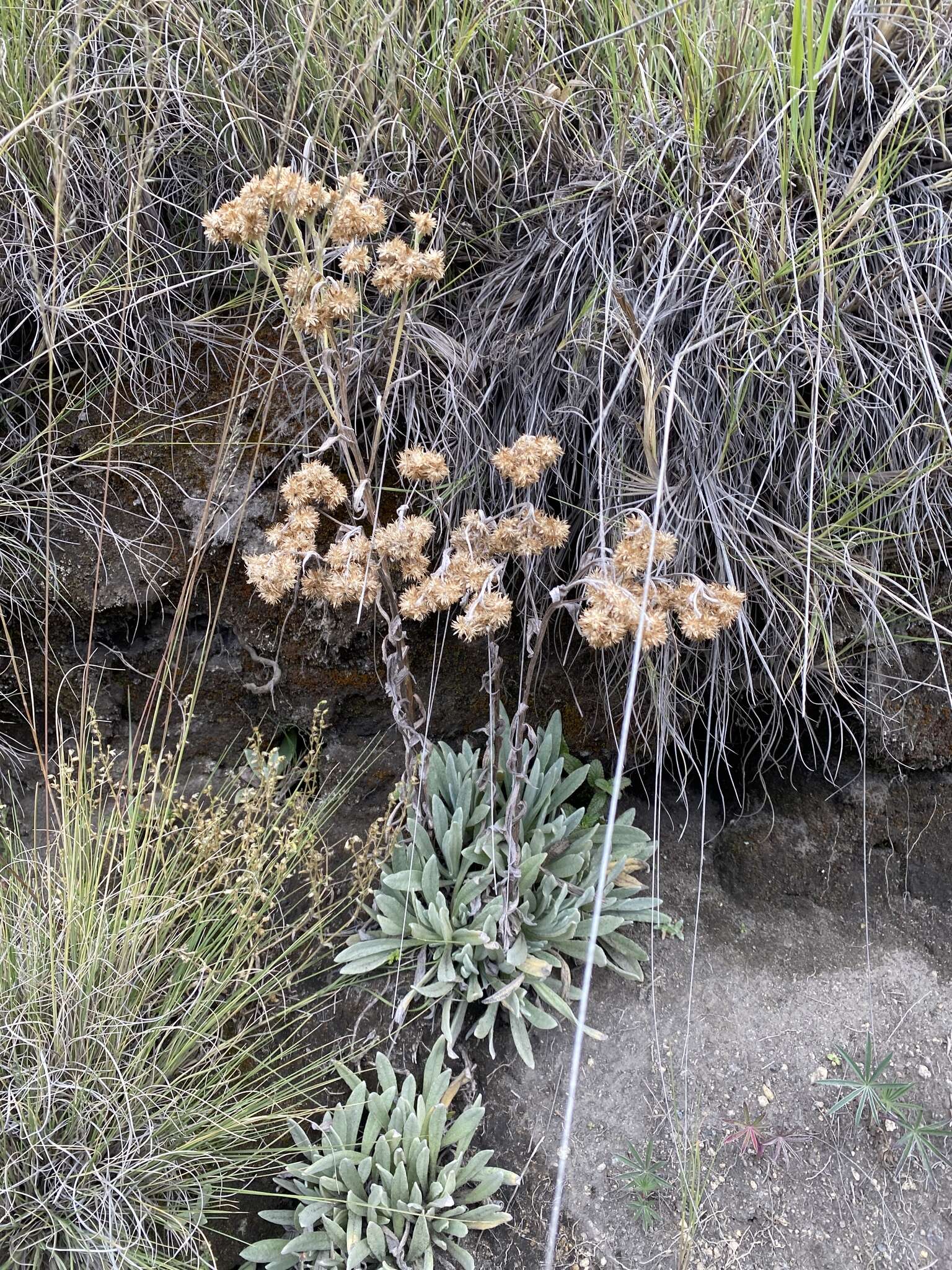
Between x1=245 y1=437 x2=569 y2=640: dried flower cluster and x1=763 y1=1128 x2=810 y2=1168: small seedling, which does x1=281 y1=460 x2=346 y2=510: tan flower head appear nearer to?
x1=245 y1=437 x2=569 y2=640: dried flower cluster

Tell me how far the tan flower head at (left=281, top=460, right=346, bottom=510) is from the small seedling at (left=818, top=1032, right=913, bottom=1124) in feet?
4.95

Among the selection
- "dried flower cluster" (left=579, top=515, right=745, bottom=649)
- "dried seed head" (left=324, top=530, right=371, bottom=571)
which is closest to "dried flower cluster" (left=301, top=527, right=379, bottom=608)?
"dried seed head" (left=324, top=530, right=371, bottom=571)

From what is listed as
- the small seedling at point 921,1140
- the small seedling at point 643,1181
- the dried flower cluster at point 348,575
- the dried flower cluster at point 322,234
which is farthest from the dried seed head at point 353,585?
the small seedling at point 921,1140

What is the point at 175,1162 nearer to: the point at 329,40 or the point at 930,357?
the point at 930,357

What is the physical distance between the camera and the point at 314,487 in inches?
64.8

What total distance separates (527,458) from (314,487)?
0.41m

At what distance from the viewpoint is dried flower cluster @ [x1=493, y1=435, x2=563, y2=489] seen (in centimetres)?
154

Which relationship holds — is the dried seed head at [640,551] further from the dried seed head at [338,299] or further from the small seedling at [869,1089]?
the small seedling at [869,1089]

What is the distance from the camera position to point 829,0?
1525mm

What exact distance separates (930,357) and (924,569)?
0.45 metres

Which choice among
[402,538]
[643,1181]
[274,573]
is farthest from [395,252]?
[643,1181]

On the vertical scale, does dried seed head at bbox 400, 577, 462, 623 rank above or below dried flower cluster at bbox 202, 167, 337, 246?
below

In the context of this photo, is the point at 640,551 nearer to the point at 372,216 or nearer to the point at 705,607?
the point at 705,607

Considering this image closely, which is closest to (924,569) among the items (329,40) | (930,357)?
(930,357)
